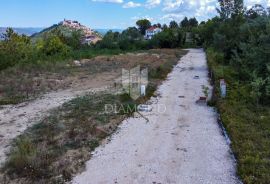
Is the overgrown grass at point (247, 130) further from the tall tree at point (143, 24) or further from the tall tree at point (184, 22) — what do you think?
the tall tree at point (143, 24)

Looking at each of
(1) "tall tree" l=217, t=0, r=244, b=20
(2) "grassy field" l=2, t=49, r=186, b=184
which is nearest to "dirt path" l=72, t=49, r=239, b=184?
(2) "grassy field" l=2, t=49, r=186, b=184

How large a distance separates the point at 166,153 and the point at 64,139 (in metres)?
3.05

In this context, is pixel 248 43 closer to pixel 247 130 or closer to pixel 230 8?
pixel 230 8

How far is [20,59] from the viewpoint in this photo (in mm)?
30969

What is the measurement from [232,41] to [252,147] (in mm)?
16483

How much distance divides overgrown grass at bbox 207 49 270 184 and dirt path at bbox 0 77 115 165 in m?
5.84

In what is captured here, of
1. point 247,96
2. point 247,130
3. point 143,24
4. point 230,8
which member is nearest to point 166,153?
point 247,130

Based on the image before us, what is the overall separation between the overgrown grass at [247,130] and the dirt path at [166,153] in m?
0.30

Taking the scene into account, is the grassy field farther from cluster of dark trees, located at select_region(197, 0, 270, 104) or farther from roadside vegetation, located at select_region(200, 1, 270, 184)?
cluster of dark trees, located at select_region(197, 0, 270, 104)

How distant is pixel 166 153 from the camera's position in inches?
349

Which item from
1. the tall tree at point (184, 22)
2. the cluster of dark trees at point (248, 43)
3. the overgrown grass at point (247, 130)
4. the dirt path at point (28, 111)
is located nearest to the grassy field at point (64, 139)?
the dirt path at point (28, 111)

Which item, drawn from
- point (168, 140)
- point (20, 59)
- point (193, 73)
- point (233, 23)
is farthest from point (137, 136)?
point (20, 59)

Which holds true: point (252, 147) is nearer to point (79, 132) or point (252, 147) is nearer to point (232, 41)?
point (79, 132)

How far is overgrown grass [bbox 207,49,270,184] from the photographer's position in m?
7.52
